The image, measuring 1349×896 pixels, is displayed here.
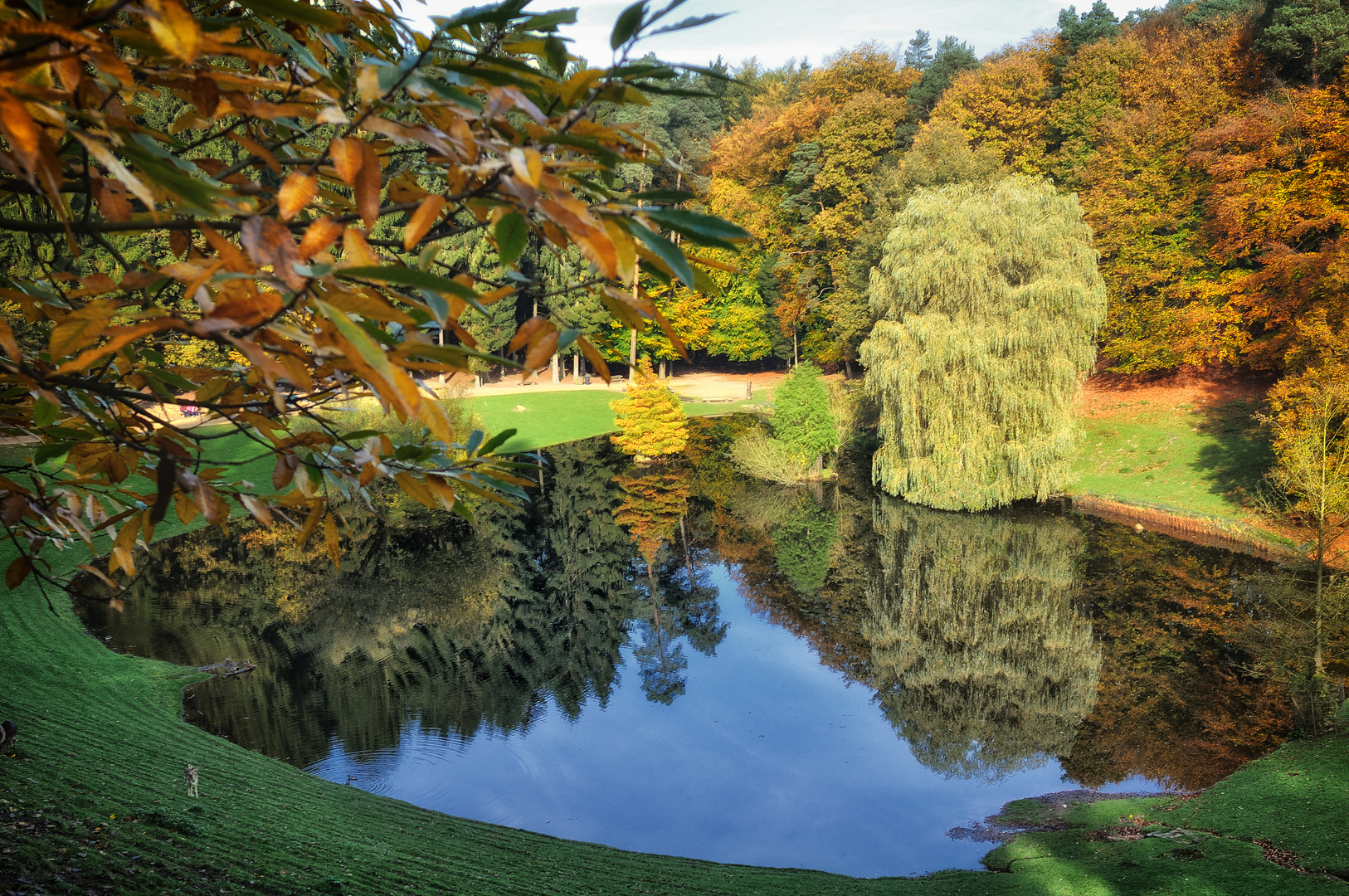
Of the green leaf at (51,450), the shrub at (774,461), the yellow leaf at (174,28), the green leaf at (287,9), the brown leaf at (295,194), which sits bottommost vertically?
the shrub at (774,461)

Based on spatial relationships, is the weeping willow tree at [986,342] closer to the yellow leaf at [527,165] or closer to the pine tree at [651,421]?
the pine tree at [651,421]

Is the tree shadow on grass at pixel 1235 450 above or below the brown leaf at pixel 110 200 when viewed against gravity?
below

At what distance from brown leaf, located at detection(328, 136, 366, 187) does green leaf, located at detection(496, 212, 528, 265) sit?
21cm

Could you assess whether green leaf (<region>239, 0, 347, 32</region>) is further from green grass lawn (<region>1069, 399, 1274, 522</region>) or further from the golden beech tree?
green grass lawn (<region>1069, 399, 1274, 522</region>)

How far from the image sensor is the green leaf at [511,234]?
1226mm

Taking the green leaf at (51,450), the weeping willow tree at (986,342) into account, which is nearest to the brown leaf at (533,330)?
the green leaf at (51,450)

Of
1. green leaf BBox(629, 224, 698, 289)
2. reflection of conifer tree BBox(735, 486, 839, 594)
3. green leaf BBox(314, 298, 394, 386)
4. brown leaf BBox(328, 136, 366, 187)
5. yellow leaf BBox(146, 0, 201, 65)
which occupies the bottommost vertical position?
reflection of conifer tree BBox(735, 486, 839, 594)

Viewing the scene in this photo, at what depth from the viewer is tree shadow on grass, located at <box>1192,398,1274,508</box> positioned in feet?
69.1

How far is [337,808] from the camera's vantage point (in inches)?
361

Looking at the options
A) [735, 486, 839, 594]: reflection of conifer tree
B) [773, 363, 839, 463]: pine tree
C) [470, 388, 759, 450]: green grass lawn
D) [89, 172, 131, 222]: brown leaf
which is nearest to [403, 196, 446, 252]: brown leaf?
[89, 172, 131, 222]: brown leaf

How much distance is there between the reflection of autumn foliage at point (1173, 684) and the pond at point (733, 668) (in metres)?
0.06

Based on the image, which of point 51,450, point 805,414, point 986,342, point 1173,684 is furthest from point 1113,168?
point 51,450

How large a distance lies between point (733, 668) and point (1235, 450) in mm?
16831

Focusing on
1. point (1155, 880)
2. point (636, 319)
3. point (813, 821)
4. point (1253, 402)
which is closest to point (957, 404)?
point (1253, 402)
